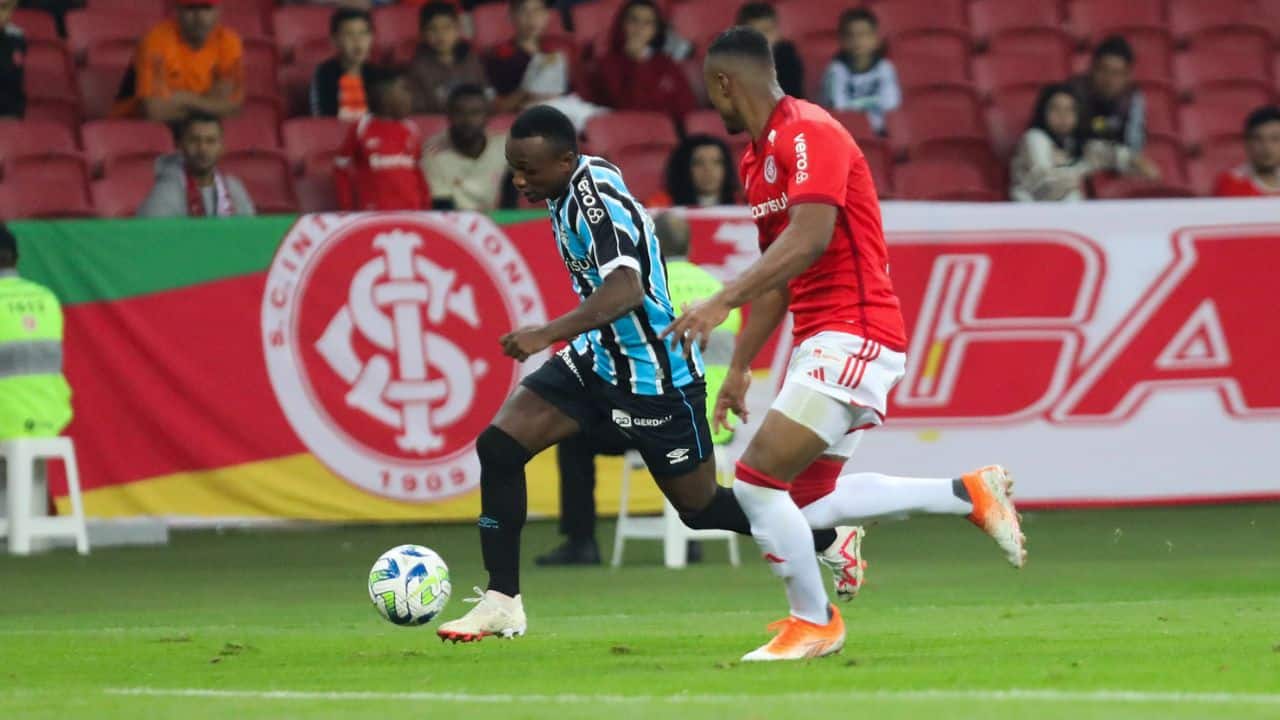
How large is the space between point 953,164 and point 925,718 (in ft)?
38.2

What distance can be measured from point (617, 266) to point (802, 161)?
1014 millimetres

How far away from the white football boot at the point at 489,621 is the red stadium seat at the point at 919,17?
11.2 m

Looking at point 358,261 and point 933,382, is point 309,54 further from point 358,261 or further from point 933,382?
point 933,382

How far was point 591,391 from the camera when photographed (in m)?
8.30

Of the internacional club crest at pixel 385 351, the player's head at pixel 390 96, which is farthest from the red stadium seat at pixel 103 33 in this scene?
the internacional club crest at pixel 385 351

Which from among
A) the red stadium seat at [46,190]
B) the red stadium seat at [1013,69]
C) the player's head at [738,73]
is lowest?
the red stadium seat at [46,190]

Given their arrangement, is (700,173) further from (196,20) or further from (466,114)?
(196,20)

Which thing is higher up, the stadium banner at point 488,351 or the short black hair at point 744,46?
the short black hair at point 744,46

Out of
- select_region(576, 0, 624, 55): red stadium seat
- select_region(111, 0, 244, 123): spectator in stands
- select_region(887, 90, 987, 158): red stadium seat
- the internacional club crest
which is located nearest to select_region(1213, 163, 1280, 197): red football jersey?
A: select_region(887, 90, 987, 158): red stadium seat

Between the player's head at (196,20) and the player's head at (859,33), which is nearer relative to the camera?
the player's head at (196,20)

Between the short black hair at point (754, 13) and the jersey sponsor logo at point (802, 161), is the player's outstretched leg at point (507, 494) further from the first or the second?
the short black hair at point (754, 13)

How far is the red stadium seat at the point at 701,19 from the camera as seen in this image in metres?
18.2

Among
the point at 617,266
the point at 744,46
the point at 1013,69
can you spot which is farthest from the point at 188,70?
the point at 744,46

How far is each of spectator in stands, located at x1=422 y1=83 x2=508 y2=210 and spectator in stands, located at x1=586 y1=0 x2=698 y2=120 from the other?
6.11 feet
